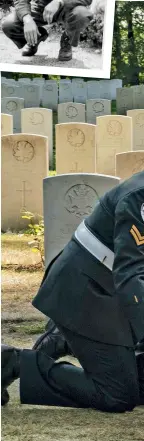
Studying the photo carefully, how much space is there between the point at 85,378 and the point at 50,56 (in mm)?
1317

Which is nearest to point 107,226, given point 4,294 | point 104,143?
point 4,294

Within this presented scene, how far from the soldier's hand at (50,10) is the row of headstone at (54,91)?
45.2 feet

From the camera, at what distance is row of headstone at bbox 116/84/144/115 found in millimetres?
17188

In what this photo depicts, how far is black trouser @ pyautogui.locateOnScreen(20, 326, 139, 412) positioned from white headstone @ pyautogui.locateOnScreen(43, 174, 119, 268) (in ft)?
5.15

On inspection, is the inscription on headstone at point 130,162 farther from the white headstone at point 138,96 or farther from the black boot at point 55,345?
the white headstone at point 138,96

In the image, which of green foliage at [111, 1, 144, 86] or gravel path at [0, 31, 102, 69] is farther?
green foliage at [111, 1, 144, 86]

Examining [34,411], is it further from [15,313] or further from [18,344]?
[15,313]

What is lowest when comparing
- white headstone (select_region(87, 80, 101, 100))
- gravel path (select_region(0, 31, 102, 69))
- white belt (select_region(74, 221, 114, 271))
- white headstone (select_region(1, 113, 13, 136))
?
white headstone (select_region(87, 80, 101, 100))

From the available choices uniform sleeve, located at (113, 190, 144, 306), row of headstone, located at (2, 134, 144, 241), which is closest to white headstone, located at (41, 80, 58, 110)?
row of headstone, located at (2, 134, 144, 241)

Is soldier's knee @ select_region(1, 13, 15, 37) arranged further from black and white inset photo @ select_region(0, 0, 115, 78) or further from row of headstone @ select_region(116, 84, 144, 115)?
row of headstone @ select_region(116, 84, 144, 115)

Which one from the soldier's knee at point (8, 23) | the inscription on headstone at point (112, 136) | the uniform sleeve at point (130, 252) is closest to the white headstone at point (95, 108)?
the inscription on headstone at point (112, 136)

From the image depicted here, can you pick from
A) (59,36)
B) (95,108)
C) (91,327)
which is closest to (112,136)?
(95,108)

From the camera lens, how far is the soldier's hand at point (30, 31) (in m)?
2.73

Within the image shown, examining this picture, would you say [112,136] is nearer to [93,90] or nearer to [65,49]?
[65,49]
